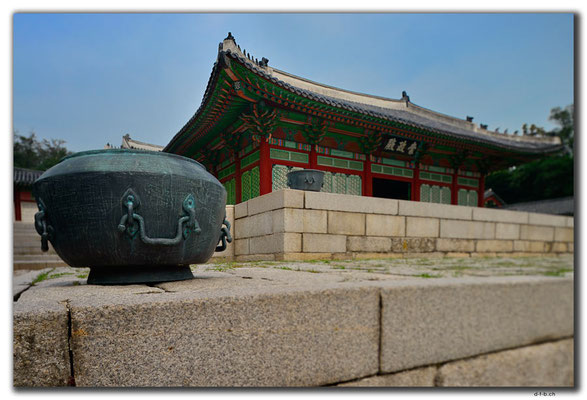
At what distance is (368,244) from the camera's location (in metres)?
5.16

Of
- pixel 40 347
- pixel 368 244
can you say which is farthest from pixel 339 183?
pixel 40 347

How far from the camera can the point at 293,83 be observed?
2447 mm

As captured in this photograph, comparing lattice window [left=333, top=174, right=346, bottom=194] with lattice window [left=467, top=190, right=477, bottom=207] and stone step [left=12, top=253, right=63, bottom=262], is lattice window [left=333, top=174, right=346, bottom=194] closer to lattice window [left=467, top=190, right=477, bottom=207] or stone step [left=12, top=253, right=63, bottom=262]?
lattice window [left=467, top=190, right=477, bottom=207]

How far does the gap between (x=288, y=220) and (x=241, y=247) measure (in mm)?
1166

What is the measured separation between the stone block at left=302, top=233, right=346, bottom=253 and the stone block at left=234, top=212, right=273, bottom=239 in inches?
20.9

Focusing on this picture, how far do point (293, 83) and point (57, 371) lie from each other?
2.09 meters

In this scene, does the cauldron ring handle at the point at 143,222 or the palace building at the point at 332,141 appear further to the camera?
the palace building at the point at 332,141

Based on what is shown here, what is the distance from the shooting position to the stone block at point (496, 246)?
2.20 metres

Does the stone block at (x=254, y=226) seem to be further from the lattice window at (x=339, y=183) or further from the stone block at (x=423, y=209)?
the stone block at (x=423, y=209)

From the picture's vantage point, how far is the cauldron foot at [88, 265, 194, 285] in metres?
1.70

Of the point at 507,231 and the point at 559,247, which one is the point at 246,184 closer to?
the point at 507,231

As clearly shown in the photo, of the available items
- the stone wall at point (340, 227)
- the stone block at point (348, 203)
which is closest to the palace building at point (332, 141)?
the stone wall at point (340, 227)

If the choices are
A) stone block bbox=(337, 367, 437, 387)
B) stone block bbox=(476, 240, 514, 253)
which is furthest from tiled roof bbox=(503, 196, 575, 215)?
stone block bbox=(337, 367, 437, 387)

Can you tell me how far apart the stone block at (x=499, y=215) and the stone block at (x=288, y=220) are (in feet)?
7.70
